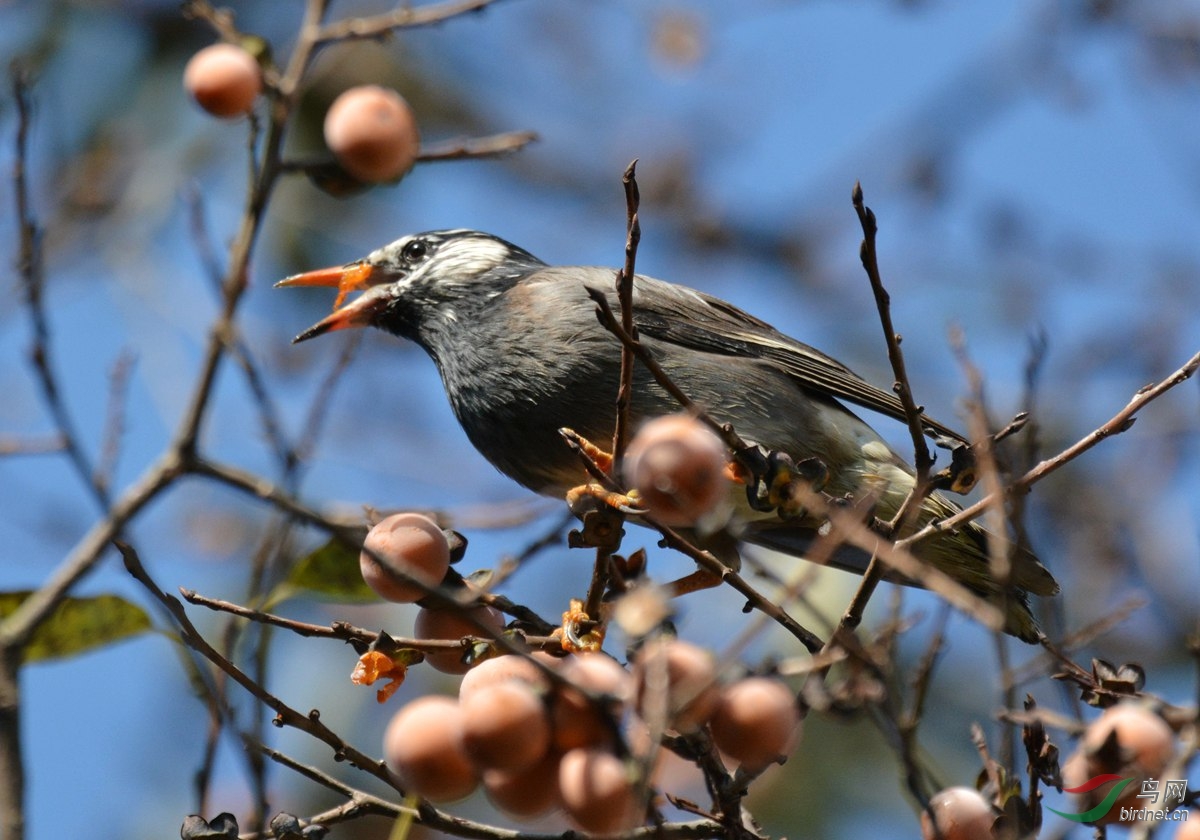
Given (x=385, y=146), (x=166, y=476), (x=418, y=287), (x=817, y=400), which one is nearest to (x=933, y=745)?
(x=817, y=400)

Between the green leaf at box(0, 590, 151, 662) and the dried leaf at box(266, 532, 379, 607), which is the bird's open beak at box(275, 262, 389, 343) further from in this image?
the green leaf at box(0, 590, 151, 662)

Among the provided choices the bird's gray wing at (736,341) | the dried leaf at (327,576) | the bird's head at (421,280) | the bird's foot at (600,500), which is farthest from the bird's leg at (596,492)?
the bird's head at (421,280)

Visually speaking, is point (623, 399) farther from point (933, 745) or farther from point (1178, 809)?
point (933, 745)

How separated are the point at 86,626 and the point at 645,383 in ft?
4.99

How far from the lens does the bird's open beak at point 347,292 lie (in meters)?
3.81

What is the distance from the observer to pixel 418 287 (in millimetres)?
4086

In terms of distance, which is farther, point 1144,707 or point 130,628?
point 130,628

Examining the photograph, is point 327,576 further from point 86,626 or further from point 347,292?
point 347,292

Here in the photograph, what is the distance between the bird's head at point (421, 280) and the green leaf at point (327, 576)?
4.13 ft

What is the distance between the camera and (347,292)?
4145 mm

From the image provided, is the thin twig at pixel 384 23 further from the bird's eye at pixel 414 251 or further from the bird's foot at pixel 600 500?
the bird's eye at pixel 414 251

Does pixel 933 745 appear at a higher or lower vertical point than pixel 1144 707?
higher

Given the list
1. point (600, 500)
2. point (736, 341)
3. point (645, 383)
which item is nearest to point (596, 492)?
point (600, 500)

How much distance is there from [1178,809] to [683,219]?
19.1 ft
